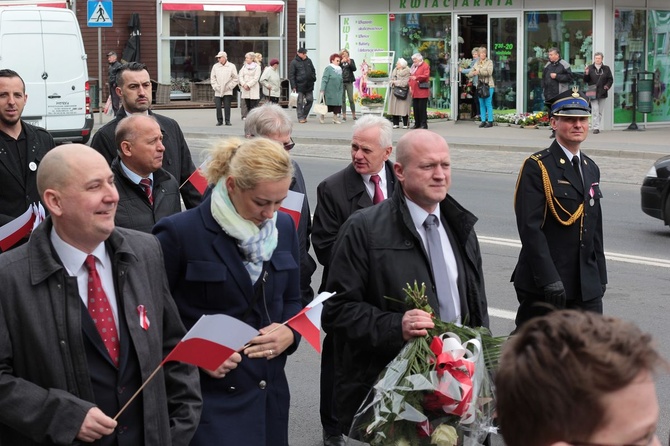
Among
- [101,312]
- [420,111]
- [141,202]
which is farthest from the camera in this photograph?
[420,111]

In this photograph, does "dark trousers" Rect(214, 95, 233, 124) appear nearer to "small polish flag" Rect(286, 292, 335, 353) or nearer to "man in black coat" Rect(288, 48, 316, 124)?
"man in black coat" Rect(288, 48, 316, 124)

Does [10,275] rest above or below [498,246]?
above

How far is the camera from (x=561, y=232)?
629 centimetres

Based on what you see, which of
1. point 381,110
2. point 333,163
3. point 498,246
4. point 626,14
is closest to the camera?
point 498,246

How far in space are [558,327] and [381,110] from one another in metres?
27.3

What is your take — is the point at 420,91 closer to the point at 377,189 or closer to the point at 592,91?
the point at 592,91

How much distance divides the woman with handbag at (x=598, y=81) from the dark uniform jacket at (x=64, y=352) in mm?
21895

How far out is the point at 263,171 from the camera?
4.30 m

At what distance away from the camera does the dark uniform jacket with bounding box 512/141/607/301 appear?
619 cm

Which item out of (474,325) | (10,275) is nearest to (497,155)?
(474,325)

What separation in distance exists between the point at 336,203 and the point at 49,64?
51.3ft

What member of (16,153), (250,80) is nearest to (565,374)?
(16,153)

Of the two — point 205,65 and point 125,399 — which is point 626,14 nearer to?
point 205,65

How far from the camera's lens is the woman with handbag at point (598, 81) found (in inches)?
964
